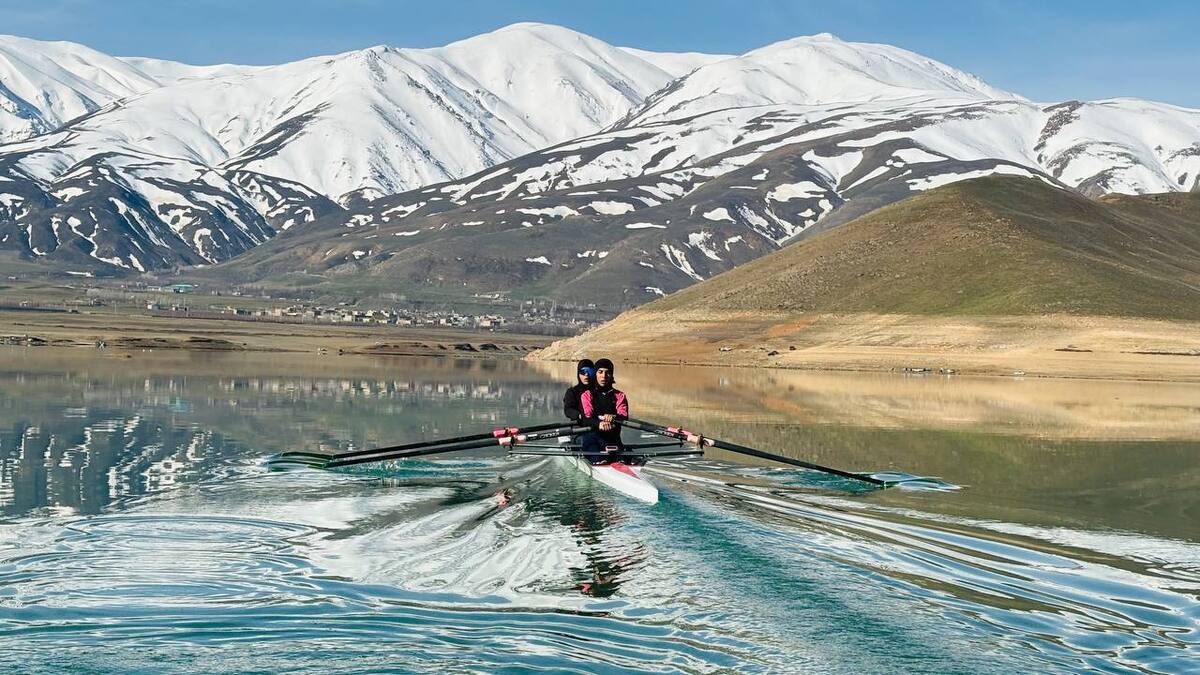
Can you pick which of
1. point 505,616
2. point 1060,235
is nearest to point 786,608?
point 505,616

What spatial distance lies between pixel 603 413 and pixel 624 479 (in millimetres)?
4722

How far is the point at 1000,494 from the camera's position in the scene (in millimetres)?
36719

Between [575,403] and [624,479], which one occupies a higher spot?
[575,403]

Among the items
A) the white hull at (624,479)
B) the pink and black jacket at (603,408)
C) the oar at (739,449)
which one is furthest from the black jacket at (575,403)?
the white hull at (624,479)

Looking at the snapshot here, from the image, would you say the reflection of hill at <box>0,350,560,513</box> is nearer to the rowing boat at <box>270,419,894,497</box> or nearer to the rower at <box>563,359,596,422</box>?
the rowing boat at <box>270,419,894,497</box>

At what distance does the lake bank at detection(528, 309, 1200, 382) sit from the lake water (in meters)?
83.5

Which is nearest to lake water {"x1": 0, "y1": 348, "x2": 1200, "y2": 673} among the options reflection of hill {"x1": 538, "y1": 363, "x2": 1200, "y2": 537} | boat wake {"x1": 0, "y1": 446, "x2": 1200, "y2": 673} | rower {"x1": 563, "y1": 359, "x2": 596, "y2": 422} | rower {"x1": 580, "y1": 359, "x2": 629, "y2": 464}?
boat wake {"x1": 0, "y1": 446, "x2": 1200, "y2": 673}

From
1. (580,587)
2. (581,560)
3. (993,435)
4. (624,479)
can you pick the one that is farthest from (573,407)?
(993,435)

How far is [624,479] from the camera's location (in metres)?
34.6

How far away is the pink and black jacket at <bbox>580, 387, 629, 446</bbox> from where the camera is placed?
127 feet

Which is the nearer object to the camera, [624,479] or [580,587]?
[580,587]

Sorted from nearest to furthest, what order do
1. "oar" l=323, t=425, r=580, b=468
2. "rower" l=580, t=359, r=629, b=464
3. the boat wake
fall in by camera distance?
the boat wake
"oar" l=323, t=425, r=580, b=468
"rower" l=580, t=359, r=629, b=464

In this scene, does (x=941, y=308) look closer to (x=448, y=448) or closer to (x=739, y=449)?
(x=739, y=449)

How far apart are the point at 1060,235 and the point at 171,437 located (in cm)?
16715
